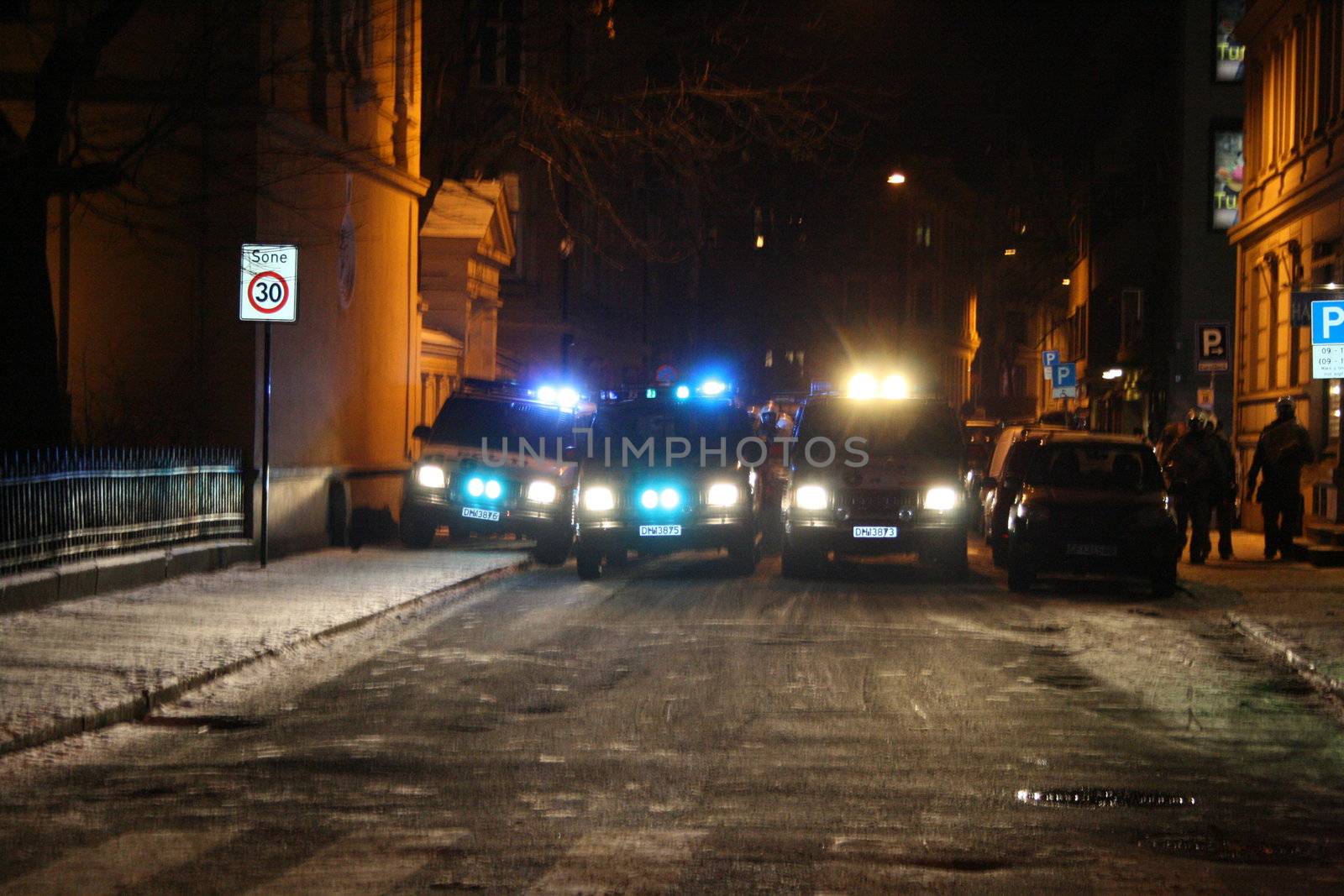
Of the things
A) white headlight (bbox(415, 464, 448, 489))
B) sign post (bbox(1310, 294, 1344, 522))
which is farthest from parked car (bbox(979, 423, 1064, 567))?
white headlight (bbox(415, 464, 448, 489))

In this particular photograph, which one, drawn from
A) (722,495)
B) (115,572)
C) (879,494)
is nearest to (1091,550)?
(879,494)

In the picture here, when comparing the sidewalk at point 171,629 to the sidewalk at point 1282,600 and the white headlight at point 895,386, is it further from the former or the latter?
the sidewalk at point 1282,600

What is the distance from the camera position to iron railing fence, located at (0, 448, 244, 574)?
13992 mm

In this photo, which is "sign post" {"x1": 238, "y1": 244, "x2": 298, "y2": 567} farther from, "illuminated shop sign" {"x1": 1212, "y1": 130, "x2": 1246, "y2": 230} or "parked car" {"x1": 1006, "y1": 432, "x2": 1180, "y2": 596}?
"illuminated shop sign" {"x1": 1212, "y1": 130, "x2": 1246, "y2": 230}

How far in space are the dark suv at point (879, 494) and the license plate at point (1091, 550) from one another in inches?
70.9

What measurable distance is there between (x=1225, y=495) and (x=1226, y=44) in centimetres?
1888

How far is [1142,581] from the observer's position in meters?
19.2

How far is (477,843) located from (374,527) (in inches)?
685

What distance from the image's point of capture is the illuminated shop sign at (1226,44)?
1443 inches

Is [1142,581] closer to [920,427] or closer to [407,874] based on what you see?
[920,427]

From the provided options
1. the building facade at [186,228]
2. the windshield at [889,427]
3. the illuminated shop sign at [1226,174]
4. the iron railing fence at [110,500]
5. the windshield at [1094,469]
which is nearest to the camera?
the iron railing fence at [110,500]

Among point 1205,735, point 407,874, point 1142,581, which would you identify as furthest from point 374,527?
point 407,874

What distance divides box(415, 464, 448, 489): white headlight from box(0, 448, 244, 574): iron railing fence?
3.18 meters

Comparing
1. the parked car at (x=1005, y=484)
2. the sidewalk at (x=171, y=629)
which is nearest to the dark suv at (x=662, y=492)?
the sidewalk at (x=171, y=629)
